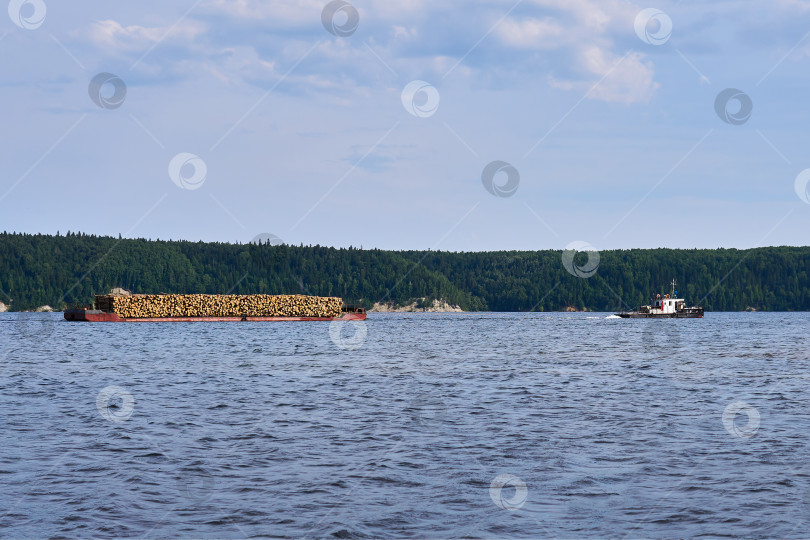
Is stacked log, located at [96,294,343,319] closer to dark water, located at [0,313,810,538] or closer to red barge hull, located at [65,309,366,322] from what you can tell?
red barge hull, located at [65,309,366,322]

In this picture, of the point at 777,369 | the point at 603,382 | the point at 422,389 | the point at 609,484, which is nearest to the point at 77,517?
the point at 609,484

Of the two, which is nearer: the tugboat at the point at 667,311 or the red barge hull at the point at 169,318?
the red barge hull at the point at 169,318

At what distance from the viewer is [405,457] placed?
63.6ft

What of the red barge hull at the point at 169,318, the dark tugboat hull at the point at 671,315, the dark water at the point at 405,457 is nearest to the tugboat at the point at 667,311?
the dark tugboat hull at the point at 671,315

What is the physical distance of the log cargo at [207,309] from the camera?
517 ft

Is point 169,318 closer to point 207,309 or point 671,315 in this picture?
point 207,309

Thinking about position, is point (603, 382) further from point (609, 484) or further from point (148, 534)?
point (148, 534)

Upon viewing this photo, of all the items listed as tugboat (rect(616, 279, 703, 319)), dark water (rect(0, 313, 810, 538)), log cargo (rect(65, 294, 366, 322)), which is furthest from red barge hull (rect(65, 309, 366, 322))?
dark water (rect(0, 313, 810, 538))

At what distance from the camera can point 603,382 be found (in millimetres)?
37875

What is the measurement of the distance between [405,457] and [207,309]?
154 metres

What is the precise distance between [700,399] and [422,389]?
11.0 metres

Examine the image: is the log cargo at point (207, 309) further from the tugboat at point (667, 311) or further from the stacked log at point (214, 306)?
the tugboat at point (667, 311)

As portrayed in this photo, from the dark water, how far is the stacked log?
12419cm

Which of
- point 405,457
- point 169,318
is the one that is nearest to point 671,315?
point 169,318
